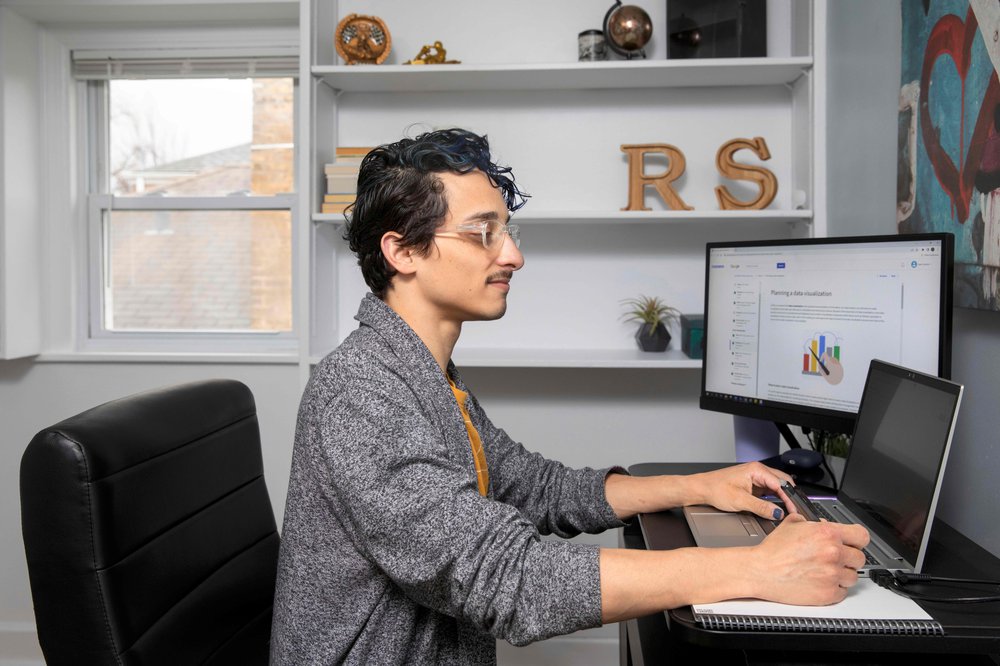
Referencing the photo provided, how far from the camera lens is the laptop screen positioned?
1.09 metres

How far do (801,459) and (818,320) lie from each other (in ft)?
0.86

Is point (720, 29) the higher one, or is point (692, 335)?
point (720, 29)

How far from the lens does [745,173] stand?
7.92 feet

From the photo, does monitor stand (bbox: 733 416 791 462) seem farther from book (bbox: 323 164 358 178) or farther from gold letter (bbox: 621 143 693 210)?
book (bbox: 323 164 358 178)

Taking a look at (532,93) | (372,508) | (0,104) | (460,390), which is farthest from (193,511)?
(0,104)

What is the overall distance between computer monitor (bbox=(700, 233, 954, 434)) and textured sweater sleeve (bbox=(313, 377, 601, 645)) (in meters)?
0.77

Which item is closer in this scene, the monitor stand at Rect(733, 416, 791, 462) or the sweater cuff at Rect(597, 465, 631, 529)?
the sweater cuff at Rect(597, 465, 631, 529)

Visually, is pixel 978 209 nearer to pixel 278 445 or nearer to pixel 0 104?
pixel 278 445

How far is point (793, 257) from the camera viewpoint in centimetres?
167

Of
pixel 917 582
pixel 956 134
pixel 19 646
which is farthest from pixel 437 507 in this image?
pixel 19 646

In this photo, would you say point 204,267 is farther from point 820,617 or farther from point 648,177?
point 820,617

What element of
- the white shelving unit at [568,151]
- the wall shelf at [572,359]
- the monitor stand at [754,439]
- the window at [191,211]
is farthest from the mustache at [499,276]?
the window at [191,211]

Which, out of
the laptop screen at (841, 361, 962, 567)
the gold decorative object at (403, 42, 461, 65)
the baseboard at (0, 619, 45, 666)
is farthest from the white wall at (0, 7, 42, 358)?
the laptop screen at (841, 361, 962, 567)

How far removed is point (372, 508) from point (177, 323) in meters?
2.17
